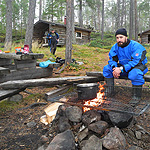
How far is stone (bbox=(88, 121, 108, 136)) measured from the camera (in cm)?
231

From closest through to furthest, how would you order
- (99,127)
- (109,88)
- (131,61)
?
1. (99,127)
2. (131,61)
3. (109,88)

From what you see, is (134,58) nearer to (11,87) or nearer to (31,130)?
(31,130)

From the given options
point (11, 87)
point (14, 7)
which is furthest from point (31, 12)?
point (14, 7)

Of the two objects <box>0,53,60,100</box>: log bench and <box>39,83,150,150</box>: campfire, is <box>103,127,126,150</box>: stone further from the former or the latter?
<box>0,53,60,100</box>: log bench

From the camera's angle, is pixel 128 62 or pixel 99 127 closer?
pixel 99 127

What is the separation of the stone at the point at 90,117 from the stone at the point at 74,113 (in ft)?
0.32

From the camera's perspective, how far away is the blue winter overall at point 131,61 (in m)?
3.18

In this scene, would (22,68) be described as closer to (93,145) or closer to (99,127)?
(99,127)

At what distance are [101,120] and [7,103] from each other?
2.63 m

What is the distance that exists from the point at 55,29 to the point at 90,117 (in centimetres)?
A: 1852

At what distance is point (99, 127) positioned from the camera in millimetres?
2314

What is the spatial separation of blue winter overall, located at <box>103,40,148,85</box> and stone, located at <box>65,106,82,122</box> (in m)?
1.37

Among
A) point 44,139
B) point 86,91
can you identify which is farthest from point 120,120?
point 44,139

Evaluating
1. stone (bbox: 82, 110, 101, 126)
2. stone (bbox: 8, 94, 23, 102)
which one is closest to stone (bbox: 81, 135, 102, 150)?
stone (bbox: 82, 110, 101, 126)
